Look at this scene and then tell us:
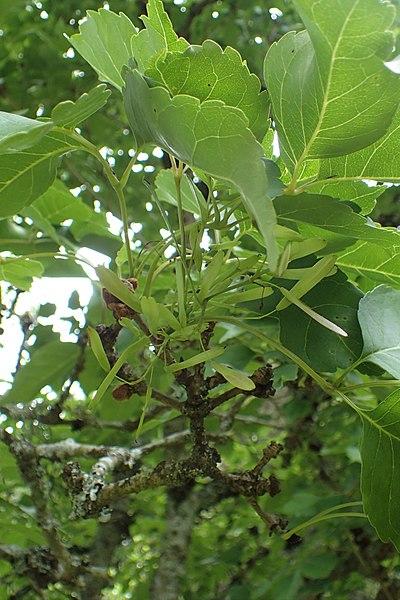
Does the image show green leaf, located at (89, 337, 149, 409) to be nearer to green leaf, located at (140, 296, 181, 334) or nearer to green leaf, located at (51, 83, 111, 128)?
green leaf, located at (140, 296, 181, 334)

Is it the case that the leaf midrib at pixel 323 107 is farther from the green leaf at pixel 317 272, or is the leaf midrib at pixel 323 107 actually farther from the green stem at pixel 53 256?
the green stem at pixel 53 256

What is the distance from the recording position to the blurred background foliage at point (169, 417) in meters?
1.43

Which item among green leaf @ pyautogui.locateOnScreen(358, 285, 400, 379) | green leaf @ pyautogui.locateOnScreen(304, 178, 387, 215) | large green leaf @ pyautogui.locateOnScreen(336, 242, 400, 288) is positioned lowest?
green leaf @ pyautogui.locateOnScreen(358, 285, 400, 379)

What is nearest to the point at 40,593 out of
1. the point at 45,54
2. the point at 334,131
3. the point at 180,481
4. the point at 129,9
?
the point at 180,481

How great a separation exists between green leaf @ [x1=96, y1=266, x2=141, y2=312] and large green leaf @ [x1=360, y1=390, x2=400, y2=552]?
300mm

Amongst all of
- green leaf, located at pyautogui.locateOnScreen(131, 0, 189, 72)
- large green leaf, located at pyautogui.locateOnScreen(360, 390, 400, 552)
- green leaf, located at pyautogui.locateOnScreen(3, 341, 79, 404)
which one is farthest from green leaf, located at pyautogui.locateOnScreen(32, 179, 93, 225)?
large green leaf, located at pyautogui.locateOnScreen(360, 390, 400, 552)

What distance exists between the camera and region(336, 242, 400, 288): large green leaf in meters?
0.82

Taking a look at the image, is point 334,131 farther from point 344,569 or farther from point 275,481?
point 344,569

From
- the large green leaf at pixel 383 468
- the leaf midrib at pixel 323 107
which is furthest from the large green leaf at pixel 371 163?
the large green leaf at pixel 383 468

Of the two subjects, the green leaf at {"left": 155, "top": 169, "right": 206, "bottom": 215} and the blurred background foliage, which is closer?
the green leaf at {"left": 155, "top": 169, "right": 206, "bottom": 215}

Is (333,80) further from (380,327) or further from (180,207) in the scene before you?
(380,327)

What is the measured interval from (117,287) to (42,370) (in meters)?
0.69

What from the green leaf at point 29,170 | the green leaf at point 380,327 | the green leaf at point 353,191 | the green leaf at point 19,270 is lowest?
the green leaf at point 380,327

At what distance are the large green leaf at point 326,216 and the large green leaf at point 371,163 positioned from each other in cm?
5
